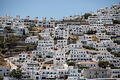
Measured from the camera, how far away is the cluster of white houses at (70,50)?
67625mm

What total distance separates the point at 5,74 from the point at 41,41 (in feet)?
45.1

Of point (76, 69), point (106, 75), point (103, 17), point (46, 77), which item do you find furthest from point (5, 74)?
point (103, 17)

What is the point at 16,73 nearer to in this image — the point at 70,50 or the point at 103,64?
the point at 70,50

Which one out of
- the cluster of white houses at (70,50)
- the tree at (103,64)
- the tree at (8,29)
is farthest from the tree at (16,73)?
the tree at (8,29)

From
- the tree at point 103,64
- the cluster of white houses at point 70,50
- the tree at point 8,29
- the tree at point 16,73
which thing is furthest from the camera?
the tree at point 8,29

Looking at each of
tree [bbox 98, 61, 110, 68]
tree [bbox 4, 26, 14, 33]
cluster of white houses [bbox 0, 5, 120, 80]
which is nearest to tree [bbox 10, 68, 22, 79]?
cluster of white houses [bbox 0, 5, 120, 80]

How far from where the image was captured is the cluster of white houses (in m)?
67.6

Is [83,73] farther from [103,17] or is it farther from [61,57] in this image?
[103,17]

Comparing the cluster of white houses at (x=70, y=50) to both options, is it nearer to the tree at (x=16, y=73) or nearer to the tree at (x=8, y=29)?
the tree at (x=8, y=29)

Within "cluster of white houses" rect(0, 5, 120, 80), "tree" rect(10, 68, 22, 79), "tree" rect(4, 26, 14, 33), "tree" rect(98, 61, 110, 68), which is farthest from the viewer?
"tree" rect(4, 26, 14, 33)

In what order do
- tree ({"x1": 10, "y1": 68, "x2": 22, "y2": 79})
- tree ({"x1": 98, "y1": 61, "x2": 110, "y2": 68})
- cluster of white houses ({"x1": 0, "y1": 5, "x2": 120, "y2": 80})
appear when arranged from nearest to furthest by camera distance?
tree ({"x1": 10, "y1": 68, "x2": 22, "y2": 79}), cluster of white houses ({"x1": 0, "y1": 5, "x2": 120, "y2": 80}), tree ({"x1": 98, "y1": 61, "x2": 110, "y2": 68})

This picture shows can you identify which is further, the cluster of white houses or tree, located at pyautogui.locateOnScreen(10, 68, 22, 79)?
the cluster of white houses

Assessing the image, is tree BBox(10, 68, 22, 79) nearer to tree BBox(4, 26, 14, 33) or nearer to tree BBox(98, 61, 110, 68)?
tree BBox(98, 61, 110, 68)

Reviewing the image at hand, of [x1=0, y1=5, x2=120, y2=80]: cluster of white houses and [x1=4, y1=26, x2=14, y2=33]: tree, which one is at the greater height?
[x1=4, y1=26, x2=14, y2=33]: tree
